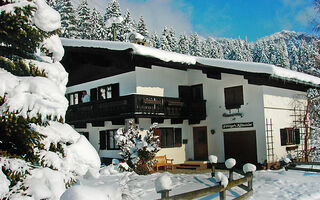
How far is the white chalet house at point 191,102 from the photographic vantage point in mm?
16203

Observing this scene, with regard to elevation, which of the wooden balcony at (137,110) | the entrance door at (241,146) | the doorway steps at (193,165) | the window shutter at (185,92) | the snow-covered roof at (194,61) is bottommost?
the doorway steps at (193,165)

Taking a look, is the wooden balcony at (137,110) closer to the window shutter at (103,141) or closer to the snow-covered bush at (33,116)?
the window shutter at (103,141)

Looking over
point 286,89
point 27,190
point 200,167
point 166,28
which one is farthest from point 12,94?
point 166,28

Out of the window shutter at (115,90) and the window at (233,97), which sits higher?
the window shutter at (115,90)

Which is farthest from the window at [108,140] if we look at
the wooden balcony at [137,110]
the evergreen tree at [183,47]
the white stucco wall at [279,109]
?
the evergreen tree at [183,47]

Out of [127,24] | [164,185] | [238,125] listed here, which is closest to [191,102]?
[238,125]

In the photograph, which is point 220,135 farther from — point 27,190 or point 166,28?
point 166,28

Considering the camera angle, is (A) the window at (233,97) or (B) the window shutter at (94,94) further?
(B) the window shutter at (94,94)

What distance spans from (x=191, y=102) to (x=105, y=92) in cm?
544

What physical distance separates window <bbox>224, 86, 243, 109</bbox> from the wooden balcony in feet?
4.87

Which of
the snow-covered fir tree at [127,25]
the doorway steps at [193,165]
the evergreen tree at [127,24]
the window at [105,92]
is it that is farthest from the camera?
the evergreen tree at [127,24]

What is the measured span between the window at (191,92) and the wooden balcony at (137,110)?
91 centimetres

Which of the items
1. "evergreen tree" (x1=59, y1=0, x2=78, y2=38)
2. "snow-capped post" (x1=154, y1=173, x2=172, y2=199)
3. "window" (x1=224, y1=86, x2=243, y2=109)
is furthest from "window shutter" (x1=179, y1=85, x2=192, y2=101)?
"evergreen tree" (x1=59, y1=0, x2=78, y2=38)

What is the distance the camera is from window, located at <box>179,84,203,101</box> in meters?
19.3
